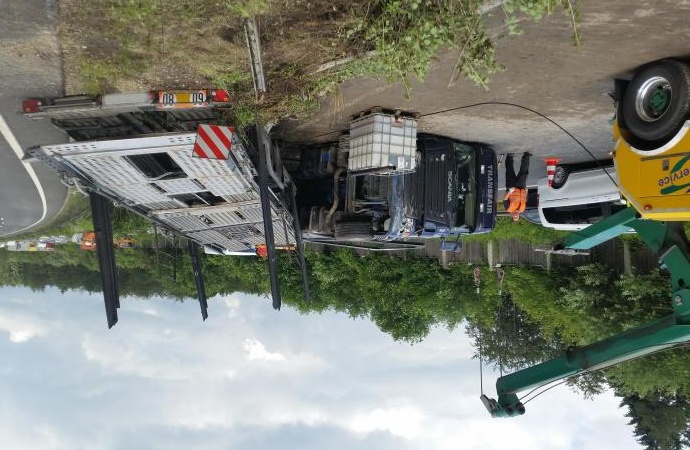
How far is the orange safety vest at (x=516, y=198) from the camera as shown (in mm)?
11094

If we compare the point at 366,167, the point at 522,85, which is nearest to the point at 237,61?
the point at 366,167

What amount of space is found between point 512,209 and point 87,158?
858 cm

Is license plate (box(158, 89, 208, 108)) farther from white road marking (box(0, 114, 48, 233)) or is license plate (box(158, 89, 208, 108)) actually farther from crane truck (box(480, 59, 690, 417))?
crane truck (box(480, 59, 690, 417))

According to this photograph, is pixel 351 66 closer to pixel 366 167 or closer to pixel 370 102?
pixel 370 102

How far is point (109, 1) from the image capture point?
496 centimetres

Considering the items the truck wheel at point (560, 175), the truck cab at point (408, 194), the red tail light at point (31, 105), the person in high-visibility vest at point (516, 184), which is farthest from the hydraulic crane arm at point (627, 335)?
the red tail light at point (31, 105)

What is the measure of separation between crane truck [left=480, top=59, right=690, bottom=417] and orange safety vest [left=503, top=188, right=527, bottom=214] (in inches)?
151

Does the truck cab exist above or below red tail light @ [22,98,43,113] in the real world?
below

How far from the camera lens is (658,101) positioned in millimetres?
6234

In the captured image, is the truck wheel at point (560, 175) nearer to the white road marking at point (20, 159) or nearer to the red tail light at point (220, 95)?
the red tail light at point (220, 95)

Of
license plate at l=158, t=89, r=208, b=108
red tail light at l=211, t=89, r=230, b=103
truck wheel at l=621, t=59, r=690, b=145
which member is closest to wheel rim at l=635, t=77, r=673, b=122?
truck wheel at l=621, t=59, r=690, b=145

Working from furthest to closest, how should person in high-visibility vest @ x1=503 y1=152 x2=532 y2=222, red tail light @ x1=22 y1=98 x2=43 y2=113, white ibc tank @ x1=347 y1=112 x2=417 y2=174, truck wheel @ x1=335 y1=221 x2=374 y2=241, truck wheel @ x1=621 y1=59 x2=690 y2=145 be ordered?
person in high-visibility vest @ x1=503 y1=152 x2=532 y2=222 < truck wheel @ x1=335 y1=221 x2=374 y2=241 < white ibc tank @ x1=347 y1=112 x2=417 y2=174 < red tail light @ x1=22 y1=98 x2=43 y2=113 < truck wheel @ x1=621 y1=59 x2=690 y2=145

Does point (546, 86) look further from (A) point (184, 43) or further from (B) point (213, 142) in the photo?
(A) point (184, 43)

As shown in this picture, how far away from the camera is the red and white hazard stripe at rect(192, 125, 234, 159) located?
6328 mm
